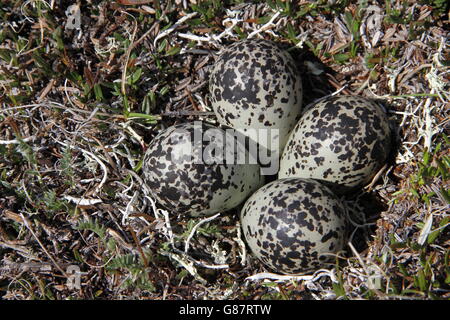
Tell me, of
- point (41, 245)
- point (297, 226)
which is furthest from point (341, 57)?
point (41, 245)

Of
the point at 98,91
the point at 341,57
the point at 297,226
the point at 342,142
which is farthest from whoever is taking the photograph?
the point at 341,57

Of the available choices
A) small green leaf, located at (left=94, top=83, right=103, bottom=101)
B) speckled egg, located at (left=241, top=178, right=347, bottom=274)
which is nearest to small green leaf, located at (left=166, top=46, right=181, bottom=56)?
small green leaf, located at (left=94, top=83, right=103, bottom=101)

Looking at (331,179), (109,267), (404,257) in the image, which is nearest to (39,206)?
(109,267)

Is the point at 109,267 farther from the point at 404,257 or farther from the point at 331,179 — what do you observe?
the point at 404,257

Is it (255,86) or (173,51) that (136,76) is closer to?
(173,51)

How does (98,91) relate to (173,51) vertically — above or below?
below

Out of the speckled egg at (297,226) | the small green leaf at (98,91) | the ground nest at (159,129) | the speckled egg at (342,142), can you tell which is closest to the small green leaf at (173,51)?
the ground nest at (159,129)

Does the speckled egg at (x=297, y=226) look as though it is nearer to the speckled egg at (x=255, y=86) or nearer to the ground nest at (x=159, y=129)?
the ground nest at (x=159, y=129)
